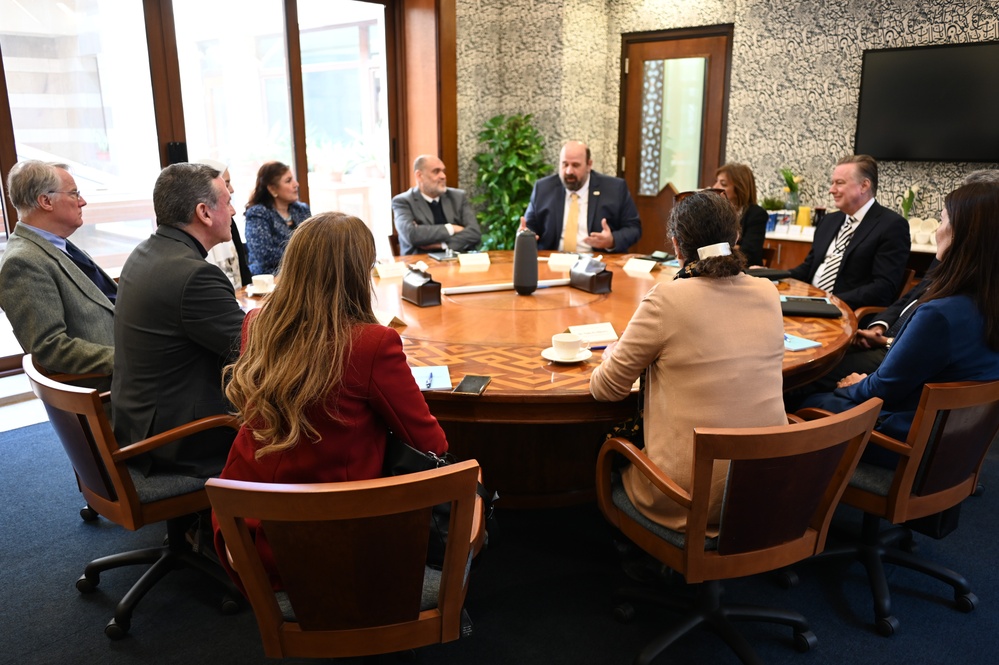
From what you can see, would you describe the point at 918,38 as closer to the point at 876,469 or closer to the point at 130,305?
the point at 876,469

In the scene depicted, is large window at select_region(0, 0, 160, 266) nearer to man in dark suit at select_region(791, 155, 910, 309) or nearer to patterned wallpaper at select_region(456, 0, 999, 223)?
patterned wallpaper at select_region(456, 0, 999, 223)

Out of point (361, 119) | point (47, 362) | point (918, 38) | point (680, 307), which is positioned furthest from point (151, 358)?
point (918, 38)

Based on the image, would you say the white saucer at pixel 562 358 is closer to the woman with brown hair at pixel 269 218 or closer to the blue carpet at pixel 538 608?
the blue carpet at pixel 538 608

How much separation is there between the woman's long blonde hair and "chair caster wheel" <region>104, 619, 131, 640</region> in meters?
1.08

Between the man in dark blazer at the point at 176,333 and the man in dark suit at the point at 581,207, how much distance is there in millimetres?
2919

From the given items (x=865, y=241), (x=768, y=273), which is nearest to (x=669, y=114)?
(x=768, y=273)

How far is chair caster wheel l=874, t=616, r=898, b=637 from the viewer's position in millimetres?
2320

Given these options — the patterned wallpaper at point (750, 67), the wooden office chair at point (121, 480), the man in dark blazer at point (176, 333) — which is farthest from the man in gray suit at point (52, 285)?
the patterned wallpaper at point (750, 67)

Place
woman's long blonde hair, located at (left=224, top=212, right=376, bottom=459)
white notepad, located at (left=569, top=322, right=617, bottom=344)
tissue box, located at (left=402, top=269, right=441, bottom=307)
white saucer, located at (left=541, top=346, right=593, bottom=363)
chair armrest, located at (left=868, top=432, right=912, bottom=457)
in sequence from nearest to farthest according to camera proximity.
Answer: woman's long blonde hair, located at (left=224, top=212, right=376, bottom=459) < chair armrest, located at (left=868, top=432, right=912, bottom=457) < white saucer, located at (left=541, top=346, right=593, bottom=363) < white notepad, located at (left=569, top=322, right=617, bottom=344) < tissue box, located at (left=402, top=269, right=441, bottom=307)

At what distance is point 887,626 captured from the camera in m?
2.32

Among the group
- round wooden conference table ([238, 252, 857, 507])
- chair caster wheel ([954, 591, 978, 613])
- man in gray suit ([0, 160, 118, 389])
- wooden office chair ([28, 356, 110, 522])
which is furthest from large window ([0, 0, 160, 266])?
chair caster wheel ([954, 591, 978, 613])

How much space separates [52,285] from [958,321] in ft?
9.63

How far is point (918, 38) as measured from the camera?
18.0ft

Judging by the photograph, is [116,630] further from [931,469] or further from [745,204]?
[745,204]
